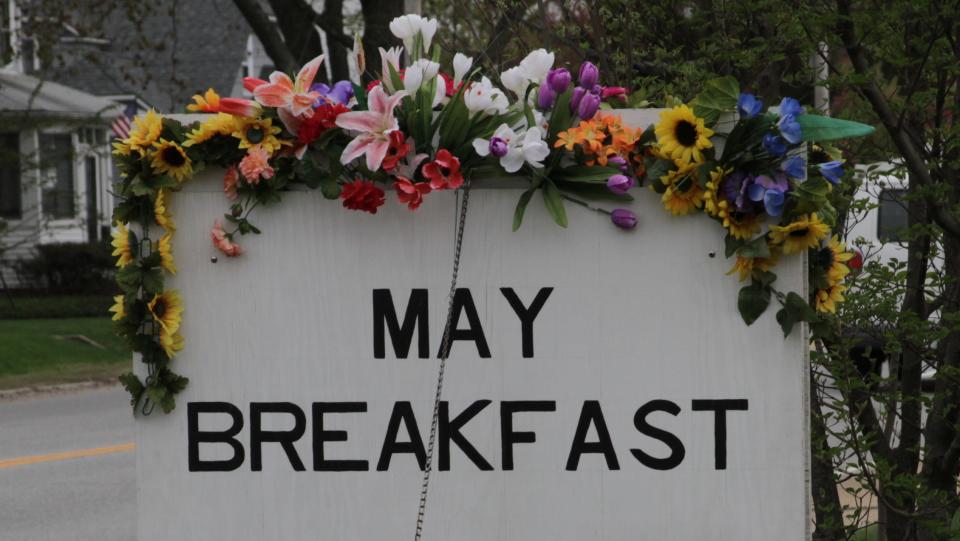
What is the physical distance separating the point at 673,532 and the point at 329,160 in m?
1.11

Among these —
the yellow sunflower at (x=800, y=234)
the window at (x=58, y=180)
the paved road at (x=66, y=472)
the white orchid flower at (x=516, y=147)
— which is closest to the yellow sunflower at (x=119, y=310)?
the white orchid flower at (x=516, y=147)

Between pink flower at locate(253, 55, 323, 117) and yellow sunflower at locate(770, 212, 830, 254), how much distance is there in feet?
3.40

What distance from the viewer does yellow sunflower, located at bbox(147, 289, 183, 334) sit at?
3.05m

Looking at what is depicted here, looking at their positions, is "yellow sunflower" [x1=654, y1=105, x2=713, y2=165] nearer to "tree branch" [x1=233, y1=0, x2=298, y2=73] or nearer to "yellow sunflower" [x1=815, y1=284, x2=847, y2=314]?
"yellow sunflower" [x1=815, y1=284, x2=847, y2=314]

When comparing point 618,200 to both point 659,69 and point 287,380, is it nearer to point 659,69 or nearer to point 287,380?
point 287,380

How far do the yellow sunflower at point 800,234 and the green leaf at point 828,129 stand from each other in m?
0.17

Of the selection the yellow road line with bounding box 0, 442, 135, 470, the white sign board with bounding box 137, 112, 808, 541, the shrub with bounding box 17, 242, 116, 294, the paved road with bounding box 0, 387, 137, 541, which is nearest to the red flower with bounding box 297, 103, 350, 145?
the white sign board with bounding box 137, 112, 808, 541

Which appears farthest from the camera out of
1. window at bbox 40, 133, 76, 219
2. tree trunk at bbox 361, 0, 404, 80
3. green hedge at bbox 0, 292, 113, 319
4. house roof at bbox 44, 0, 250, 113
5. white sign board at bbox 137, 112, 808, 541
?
house roof at bbox 44, 0, 250, 113

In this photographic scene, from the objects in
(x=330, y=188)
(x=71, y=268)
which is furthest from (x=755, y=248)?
(x=71, y=268)

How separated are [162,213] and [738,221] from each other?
1254 millimetres

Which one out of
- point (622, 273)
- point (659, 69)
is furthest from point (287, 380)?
point (659, 69)

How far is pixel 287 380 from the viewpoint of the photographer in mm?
3076

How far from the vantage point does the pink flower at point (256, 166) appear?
2.98m

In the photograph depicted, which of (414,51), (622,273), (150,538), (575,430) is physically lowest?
(150,538)
